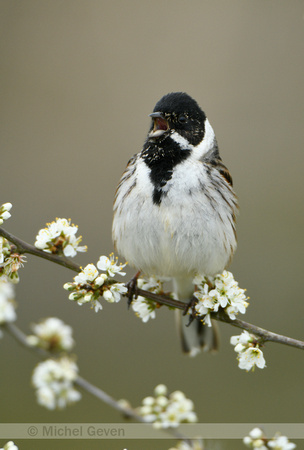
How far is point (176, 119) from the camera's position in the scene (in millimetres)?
3045

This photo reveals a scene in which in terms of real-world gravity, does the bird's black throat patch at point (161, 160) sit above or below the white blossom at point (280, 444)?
above

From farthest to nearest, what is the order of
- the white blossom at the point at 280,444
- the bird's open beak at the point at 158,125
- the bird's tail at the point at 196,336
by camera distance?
1. the bird's tail at the point at 196,336
2. the bird's open beak at the point at 158,125
3. the white blossom at the point at 280,444

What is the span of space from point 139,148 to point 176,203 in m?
2.69

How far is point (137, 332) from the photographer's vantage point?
5078 mm

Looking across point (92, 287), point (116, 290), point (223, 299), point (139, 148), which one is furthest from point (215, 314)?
point (139, 148)

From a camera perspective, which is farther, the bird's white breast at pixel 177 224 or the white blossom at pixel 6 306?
the bird's white breast at pixel 177 224

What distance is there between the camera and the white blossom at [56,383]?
1.26 metres

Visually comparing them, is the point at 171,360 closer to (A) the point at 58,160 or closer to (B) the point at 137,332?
(B) the point at 137,332

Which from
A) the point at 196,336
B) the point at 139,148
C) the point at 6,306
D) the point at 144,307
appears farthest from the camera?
the point at 139,148

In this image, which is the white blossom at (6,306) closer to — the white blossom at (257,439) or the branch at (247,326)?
the white blossom at (257,439)

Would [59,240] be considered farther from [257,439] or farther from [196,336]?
[196,336]

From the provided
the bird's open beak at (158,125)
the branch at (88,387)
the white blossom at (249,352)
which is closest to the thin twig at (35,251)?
the white blossom at (249,352)

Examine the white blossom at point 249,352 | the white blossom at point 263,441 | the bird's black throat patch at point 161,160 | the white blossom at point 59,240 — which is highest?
the bird's black throat patch at point 161,160

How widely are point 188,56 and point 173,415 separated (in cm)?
508
